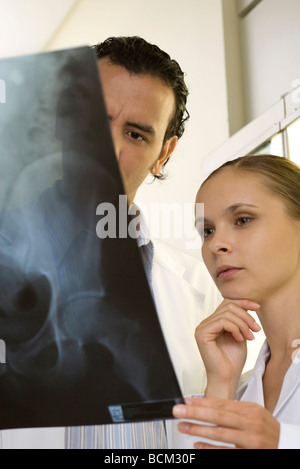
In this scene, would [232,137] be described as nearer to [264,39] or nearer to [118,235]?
[264,39]

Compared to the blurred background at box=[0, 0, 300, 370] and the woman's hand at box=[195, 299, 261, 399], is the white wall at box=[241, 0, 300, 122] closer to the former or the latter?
the blurred background at box=[0, 0, 300, 370]

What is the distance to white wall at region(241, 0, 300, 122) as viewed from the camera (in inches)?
73.2

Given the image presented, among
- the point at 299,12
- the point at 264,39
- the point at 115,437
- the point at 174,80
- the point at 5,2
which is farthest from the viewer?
the point at 5,2

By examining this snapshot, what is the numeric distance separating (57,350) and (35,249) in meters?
0.10

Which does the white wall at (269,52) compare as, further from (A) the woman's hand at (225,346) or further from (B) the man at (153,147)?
(A) the woman's hand at (225,346)

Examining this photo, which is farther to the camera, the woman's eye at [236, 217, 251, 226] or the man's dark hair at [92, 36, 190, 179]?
the man's dark hair at [92, 36, 190, 179]

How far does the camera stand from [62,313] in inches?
23.3

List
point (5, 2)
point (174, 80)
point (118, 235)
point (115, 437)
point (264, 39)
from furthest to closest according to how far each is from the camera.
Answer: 1. point (5, 2)
2. point (264, 39)
3. point (174, 80)
4. point (115, 437)
5. point (118, 235)

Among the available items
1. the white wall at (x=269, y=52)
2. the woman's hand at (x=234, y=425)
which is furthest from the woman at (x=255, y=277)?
the white wall at (x=269, y=52)

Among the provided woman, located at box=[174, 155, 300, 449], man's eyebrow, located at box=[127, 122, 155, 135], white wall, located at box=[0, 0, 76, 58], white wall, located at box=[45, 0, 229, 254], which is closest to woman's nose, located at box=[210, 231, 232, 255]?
woman, located at box=[174, 155, 300, 449]

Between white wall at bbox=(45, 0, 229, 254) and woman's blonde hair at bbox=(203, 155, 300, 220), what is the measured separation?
0.86 metres

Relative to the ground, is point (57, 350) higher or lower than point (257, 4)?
lower

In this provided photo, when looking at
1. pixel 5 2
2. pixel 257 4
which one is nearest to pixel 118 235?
pixel 257 4

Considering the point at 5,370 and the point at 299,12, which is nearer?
the point at 5,370
